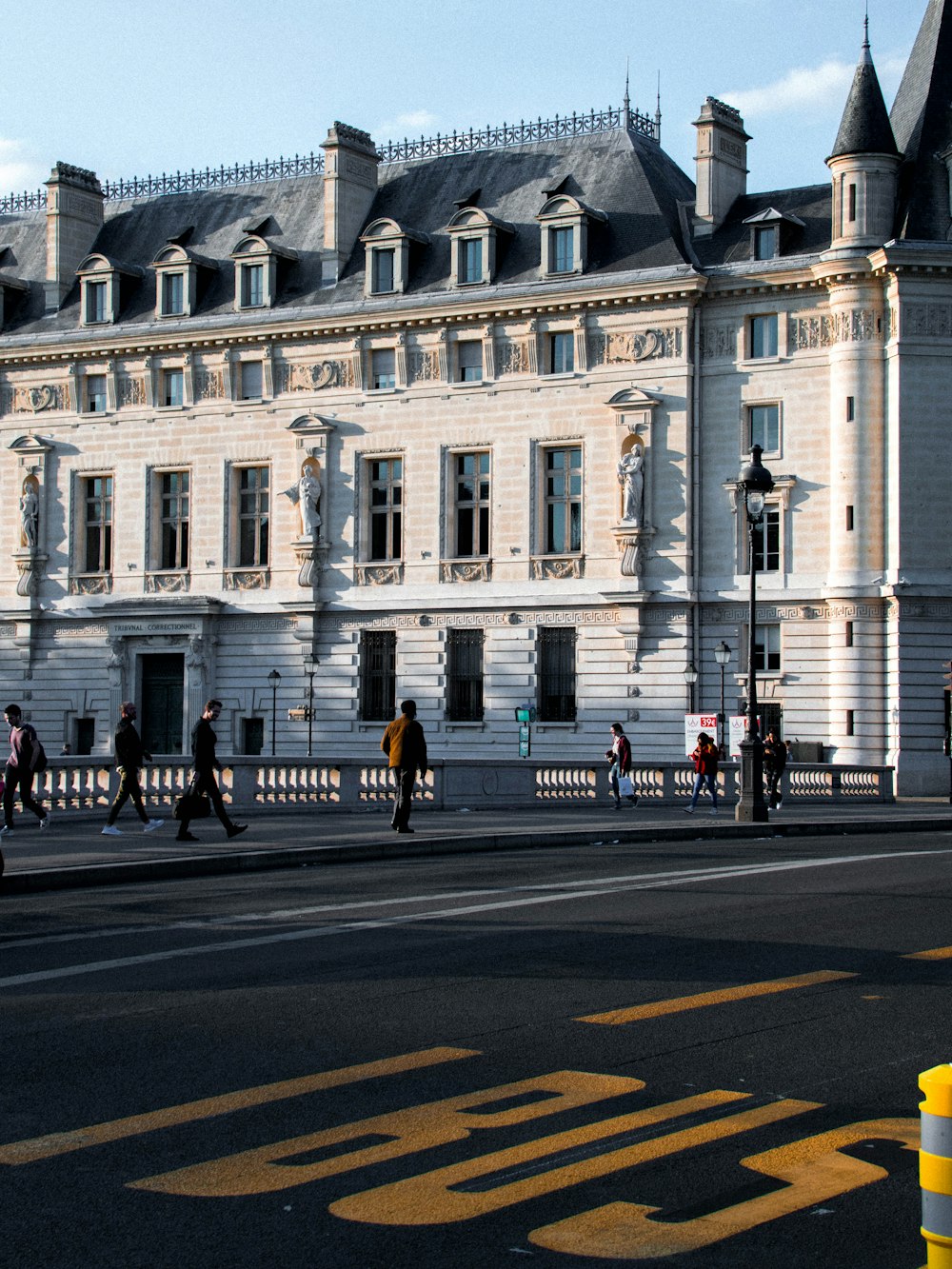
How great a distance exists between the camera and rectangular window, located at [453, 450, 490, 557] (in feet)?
180

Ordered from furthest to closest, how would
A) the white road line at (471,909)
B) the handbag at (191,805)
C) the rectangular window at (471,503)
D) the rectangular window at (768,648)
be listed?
1. the rectangular window at (471,503)
2. the rectangular window at (768,648)
3. the handbag at (191,805)
4. the white road line at (471,909)

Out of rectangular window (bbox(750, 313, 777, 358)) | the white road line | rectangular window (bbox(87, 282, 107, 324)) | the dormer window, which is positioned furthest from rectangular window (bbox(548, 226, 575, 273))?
the white road line

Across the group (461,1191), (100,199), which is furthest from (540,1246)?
(100,199)

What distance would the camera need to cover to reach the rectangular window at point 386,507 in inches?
2212

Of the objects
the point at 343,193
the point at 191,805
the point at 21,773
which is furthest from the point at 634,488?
the point at 191,805

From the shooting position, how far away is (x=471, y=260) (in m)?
55.2

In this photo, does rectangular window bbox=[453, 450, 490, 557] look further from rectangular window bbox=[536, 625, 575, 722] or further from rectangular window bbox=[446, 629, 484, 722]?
rectangular window bbox=[536, 625, 575, 722]

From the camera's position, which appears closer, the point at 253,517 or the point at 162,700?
the point at 253,517

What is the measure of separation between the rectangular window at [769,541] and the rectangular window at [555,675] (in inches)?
244

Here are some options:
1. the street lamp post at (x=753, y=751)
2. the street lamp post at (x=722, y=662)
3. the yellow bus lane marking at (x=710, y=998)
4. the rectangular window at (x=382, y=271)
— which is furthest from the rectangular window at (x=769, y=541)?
the yellow bus lane marking at (x=710, y=998)

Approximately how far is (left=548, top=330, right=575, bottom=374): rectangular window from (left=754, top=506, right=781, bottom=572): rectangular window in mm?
7654

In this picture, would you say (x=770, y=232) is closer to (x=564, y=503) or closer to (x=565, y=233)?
(x=565, y=233)

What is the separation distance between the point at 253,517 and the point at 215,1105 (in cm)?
5090

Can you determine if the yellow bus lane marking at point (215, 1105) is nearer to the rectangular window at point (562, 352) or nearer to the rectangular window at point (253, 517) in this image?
the rectangular window at point (562, 352)
